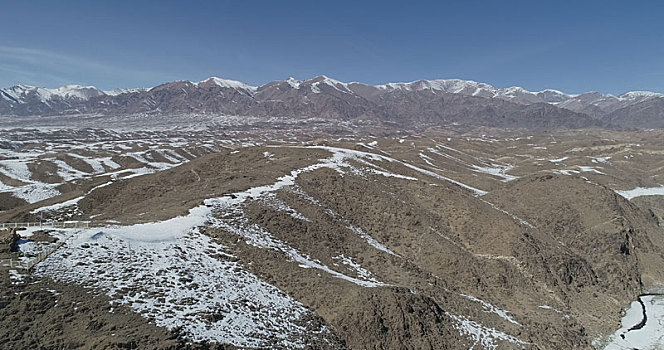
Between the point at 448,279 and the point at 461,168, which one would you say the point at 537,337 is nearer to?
the point at 448,279

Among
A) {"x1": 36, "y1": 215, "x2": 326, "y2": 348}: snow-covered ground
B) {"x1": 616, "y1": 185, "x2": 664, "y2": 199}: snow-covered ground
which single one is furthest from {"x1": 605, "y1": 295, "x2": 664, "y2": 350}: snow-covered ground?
{"x1": 616, "y1": 185, "x2": 664, "y2": 199}: snow-covered ground

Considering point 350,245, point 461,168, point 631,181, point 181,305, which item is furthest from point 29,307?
point 631,181

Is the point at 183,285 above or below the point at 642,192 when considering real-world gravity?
above

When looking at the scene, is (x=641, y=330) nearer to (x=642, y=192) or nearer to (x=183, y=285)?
(x=183, y=285)

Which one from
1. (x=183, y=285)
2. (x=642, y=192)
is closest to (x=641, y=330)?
(x=183, y=285)

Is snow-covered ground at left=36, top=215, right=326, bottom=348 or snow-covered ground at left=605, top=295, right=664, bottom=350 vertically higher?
snow-covered ground at left=36, top=215, right=326, bottom=348

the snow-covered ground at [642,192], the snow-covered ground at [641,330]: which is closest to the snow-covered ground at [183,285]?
the snow-covered ground at [641,330]

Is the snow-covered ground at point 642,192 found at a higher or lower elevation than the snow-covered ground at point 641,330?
higher

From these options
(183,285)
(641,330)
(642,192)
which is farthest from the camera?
(642,192)

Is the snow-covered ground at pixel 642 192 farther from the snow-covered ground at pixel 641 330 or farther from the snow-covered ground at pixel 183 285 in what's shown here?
the snow-covered ground at pixel 183 285

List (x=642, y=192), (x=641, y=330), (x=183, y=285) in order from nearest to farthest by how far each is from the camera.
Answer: (x=183, y=285) < (x=641, y=330) < (x=642, y=192)

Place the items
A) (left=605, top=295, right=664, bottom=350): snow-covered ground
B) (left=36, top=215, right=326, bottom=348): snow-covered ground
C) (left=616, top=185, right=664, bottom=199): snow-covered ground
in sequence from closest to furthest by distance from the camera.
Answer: (left=36, top=215, right=326, bottom=348): snow-covered ground < (left=605, top=295, right=664, bottom=350): snow-covered ground < (left=616, top=185, right=664, bottom=199): snow-covered ground

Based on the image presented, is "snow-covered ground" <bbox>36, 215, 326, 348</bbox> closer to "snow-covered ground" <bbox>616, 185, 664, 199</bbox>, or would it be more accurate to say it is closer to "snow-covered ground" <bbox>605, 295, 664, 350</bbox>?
"snow-covered ground" <bbox>605, 295, 664, 350</bbox>
